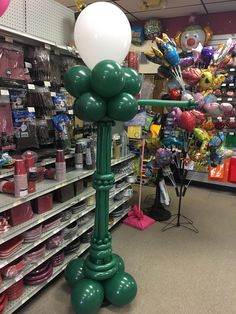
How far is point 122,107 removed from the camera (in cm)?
162

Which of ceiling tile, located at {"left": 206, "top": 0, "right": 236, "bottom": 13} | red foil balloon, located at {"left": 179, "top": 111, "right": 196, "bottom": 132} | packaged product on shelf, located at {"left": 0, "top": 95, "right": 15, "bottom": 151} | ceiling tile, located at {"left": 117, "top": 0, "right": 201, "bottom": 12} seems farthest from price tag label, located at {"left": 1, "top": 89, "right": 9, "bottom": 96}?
ceiling tile, located at {"left": 206, "top": 0, "right": 236, "bottom": 13}

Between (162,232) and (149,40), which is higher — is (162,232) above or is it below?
below

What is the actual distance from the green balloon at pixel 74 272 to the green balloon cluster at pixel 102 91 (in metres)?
1.18

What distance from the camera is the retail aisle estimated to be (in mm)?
2043

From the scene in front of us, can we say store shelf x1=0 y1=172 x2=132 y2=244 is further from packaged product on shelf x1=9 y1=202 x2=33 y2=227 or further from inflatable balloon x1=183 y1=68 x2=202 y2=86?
inflatable balloon x1=183 y1=68 x2=202 y2=86

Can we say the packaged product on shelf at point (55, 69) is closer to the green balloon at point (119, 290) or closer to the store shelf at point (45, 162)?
the store shelf at point (45, 162)

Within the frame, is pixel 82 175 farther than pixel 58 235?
Yes

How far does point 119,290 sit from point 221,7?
4.57m

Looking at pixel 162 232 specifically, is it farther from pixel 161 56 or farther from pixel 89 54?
pixel 89 54

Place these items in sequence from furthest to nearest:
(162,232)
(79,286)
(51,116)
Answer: (162,232)
(51,116)
(79,286)

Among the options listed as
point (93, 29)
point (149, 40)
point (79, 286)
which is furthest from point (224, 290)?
point (149, 40)

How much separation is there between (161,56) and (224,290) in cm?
228

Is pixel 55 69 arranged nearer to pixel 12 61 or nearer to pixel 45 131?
pixel 12 61

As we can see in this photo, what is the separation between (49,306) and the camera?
2018 millimetres
